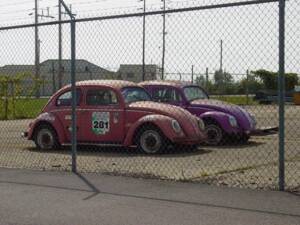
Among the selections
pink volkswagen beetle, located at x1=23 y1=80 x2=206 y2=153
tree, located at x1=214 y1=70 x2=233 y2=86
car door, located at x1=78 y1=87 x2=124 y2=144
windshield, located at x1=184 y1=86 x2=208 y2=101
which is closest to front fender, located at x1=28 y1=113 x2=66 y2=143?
pink volkswagen beetle, located at x1=23 y1=80 x2=206 y2=153

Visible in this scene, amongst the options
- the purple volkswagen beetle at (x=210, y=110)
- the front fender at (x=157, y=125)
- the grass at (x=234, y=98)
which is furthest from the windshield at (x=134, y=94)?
the grass at (x=234, y=98)

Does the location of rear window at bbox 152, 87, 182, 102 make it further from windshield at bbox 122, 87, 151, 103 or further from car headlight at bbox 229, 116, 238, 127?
car headlight at bbox 229, 116, 238, 127

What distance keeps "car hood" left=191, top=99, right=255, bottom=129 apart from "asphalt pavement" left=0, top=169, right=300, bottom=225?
6670 millimetres

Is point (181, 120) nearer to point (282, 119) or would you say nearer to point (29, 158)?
point (29, 158)

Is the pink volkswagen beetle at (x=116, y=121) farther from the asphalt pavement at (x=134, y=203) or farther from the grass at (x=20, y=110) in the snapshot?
the grass at (x=20, y=110)

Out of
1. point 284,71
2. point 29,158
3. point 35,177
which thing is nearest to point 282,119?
point 284,71

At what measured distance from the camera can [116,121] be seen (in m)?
13.6

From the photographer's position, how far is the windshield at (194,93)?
16.0 meters

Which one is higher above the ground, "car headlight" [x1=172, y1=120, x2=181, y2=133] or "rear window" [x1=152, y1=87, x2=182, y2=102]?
Result: "rear window" [x1=152, y1=87, x2=182, y2=102]

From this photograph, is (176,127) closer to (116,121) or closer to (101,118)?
(116,121)

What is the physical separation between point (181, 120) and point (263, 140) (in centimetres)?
411

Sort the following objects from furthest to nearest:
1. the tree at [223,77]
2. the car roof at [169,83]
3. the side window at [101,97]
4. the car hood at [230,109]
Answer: the car roof at [169,83]
the car hood at [230,109]
the side window at [101,97]
the tree at [223,77]

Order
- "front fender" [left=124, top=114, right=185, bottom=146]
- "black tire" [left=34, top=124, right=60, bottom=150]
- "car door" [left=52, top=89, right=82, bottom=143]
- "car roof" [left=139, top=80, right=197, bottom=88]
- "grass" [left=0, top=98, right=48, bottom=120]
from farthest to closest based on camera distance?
1. "grass" [left=0, top=98, right=48, bottom=120]
2. "car roof" [left=139, top=80, right=197, bottom=88]
3. "black tire" [left=34, top=124, right=60, bottom=150]
4. "car door" [left=52, top=89, right=82, bottom=143]
5. "front fender" [left=124, top=114, right=185, bottom=146]

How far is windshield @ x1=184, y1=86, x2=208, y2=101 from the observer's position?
52.5 feet
